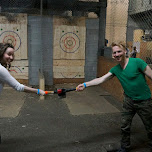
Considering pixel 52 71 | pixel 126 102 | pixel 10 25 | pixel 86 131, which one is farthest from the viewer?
pixel 52 71

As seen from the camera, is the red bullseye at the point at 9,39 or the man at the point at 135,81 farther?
the red bullseye at the point at 9,39

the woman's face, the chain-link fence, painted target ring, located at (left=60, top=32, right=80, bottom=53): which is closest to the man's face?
the woman's face

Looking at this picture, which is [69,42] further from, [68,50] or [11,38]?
[11,38]

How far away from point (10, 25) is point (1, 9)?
1479 millimetres

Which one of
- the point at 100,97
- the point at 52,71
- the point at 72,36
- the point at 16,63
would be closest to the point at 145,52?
the point at 100,97

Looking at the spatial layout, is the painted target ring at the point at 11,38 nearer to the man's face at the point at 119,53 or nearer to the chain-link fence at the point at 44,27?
the chain-link fence at the point at 44,27

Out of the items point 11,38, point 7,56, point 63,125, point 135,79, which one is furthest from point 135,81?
point 11,38

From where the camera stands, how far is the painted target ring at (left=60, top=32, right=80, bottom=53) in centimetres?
841

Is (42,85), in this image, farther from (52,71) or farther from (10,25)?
(10,25)

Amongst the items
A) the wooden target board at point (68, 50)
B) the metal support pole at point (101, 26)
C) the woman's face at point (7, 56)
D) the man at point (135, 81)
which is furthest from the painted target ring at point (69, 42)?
the woman's face at point (7, 56)

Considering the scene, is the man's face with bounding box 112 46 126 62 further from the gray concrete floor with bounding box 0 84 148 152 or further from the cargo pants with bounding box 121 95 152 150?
the gray concrete floor with bounding box 0 84 148 152

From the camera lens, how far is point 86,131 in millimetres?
4191

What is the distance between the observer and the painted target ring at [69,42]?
8414mm

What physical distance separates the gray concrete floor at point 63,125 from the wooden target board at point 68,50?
80.0 inches
